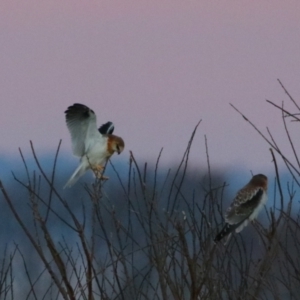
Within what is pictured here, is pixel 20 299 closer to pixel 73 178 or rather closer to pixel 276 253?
pixel 73 178

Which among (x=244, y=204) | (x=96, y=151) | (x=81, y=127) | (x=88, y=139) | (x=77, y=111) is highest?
(x=77, y=111)

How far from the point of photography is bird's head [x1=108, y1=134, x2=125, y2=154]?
9.40m

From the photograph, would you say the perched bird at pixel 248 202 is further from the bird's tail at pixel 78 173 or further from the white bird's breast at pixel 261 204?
the bird's tail at pixel 78 173

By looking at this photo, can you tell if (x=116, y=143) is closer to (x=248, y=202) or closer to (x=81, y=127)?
(x=81, y=127)

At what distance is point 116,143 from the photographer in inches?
372

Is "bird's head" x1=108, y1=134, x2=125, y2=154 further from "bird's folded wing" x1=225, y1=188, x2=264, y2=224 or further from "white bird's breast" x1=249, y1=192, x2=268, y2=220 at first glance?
"white bird's breast" x1=249, y1=192, x2=268, y2=220

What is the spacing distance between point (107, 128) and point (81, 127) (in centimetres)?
104

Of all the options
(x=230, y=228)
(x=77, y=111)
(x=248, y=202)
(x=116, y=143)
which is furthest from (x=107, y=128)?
(x=230, y=228)

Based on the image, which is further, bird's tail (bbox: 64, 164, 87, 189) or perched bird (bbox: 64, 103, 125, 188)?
bird's tail (bbox: 64, 164, 87, 189)

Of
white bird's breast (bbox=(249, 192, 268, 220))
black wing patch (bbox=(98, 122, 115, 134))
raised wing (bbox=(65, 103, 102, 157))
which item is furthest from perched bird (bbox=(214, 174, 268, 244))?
black wing patch (bbox=(98, 122, 115, 134))

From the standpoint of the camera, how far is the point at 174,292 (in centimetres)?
407

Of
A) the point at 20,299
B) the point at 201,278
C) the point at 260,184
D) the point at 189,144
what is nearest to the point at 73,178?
the point at 260,184

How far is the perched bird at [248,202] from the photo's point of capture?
7.55 metres

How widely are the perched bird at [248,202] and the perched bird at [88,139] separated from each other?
1244 mm
